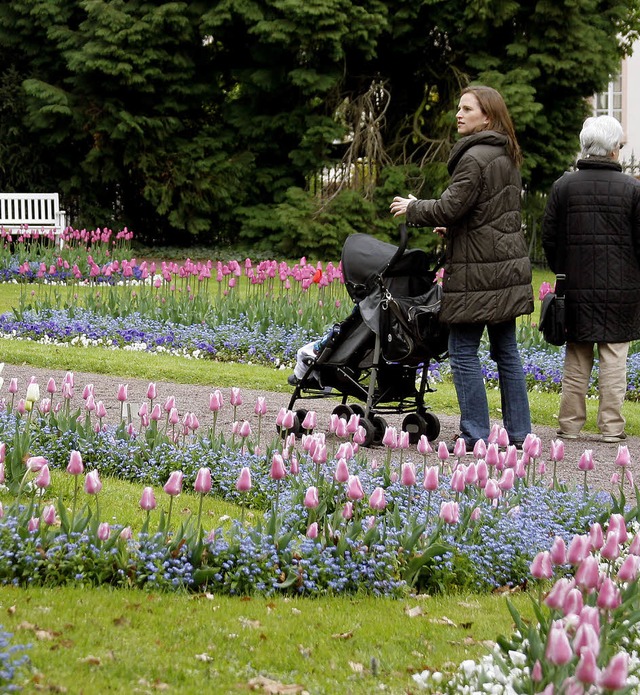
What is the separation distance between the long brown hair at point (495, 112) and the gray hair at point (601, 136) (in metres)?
0.96

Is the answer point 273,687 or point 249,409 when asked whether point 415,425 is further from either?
point 273,687

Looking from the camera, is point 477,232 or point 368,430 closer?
point 477,232

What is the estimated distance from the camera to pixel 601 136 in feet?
24.6

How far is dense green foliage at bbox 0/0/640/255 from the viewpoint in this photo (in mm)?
20484

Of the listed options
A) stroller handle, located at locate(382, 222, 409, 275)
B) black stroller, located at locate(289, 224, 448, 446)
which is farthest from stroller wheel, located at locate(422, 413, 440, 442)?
stroller handle, located at locate(382, 222, 409, 275)

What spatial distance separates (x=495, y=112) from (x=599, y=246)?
146 cm

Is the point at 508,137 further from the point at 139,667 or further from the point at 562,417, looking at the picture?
the point at 139,667

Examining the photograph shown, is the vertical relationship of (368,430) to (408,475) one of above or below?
below

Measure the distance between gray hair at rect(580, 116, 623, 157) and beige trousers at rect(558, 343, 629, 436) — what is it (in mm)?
1267

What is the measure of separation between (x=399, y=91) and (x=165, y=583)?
20.0 m

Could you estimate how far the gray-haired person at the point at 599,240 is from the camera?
759 cm

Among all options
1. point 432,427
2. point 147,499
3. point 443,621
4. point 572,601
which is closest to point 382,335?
point 432,427

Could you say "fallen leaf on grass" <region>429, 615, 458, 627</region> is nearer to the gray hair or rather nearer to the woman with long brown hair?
the woman with long brown hair

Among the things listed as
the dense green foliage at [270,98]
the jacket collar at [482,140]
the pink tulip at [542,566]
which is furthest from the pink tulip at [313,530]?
the dense green foliage at [270,98]
